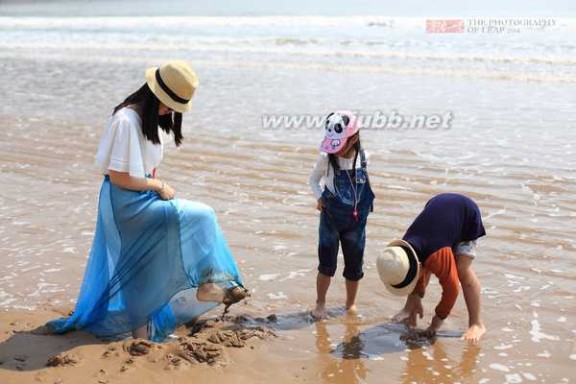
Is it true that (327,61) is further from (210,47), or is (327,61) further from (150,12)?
(150,12)

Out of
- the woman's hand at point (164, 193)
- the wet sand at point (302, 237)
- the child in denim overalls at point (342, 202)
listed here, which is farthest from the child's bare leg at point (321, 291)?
the woman's hand at point (164, 193)

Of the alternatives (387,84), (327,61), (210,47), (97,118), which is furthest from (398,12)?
(97,118)

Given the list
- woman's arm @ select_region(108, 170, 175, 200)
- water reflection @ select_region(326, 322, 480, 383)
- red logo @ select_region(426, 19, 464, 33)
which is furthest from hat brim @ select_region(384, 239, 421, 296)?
red logo @ select_region(426, 19, 464, 33)


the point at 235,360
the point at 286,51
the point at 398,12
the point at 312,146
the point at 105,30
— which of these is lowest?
the point at 235,360

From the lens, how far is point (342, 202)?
4.29 meters

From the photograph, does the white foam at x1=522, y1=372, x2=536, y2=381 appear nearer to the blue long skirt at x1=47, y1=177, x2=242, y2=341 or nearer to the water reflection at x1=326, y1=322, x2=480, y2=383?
the water reflection at x1=326, y1=322, x2=480, y2=383

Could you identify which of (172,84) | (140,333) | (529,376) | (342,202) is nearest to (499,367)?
(529,376)

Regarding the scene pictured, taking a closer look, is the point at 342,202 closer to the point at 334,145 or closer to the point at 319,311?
the point at 334,145

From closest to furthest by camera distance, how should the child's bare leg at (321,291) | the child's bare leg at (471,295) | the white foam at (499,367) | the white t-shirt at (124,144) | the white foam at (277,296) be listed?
1. the white t-shirt at (124,144)
2. the white foam at (499,367)
3. the child's bare leg at (471,295)
4. the child's bare leg at (321,291)
5. the white foam at (277,296)

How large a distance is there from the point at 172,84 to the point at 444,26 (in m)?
28.5

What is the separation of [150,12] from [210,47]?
26536mm

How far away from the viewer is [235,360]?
12.2 ft

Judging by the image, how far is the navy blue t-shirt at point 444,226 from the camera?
3.97 metres

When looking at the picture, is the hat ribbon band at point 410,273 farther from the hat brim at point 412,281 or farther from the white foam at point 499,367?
the white foam at point 499,367
